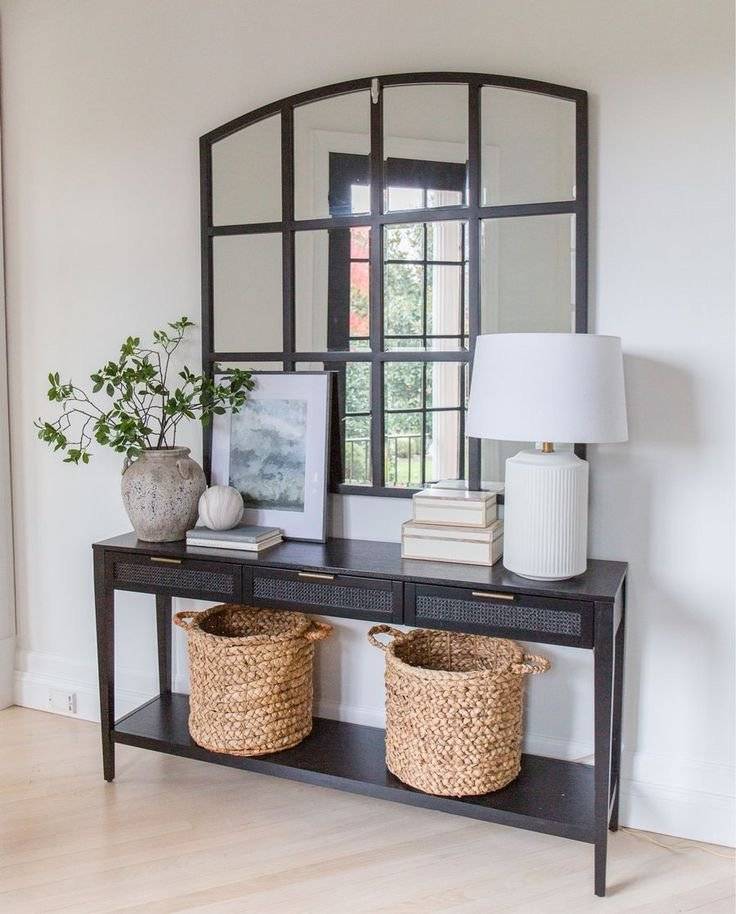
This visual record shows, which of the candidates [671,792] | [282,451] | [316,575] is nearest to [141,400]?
[282,451]

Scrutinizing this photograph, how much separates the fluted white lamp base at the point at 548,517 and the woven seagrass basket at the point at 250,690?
2.38ft

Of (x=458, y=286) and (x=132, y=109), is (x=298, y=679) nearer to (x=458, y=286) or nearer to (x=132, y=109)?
(x=458, y=286)

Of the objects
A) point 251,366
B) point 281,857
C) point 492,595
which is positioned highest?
point 251,366

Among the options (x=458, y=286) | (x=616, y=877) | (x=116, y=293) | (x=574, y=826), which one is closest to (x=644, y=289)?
(x=458, y=286)

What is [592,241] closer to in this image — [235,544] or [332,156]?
[332,156]

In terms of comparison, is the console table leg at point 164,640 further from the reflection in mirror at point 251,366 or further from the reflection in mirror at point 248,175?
the reflection in mirror at point 248,175

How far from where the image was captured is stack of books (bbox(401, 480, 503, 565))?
7.21 ft

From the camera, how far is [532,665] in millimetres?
2180

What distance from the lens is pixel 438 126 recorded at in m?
2.37

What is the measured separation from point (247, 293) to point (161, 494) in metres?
0.69

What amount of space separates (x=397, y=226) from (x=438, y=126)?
298 millimetres

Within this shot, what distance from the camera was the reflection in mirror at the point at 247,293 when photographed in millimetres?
2604

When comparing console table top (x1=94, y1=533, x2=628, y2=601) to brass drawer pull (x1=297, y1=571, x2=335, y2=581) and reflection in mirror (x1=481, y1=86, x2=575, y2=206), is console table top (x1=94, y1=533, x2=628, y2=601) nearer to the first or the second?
brass drawer pull (x1=297, y1=571, x2=335, y2=581)

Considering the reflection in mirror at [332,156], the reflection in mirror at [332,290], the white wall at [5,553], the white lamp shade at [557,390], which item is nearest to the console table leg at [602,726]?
the white lamp shade at [557,390]
